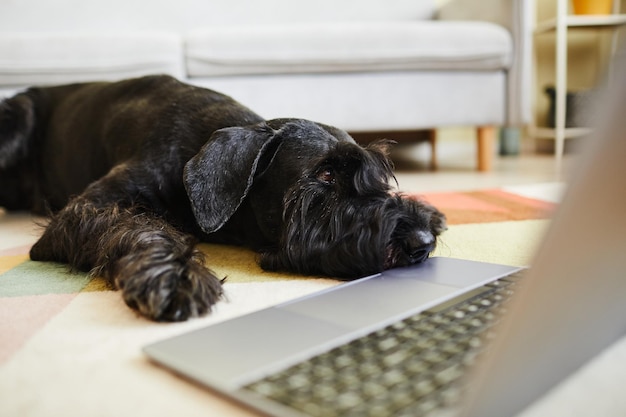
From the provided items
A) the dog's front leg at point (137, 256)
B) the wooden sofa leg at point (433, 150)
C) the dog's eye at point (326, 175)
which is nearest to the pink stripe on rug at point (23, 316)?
the dog's front leg at point (137, 256)

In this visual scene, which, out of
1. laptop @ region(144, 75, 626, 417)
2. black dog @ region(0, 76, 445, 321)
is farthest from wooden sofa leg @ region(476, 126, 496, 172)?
laptop @ region(144, 75, 626, 417)

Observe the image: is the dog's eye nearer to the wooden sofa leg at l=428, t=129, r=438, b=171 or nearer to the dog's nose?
the dog's nose

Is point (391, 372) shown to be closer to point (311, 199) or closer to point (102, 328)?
point (102, 328)

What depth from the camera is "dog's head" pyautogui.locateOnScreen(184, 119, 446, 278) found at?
138cm

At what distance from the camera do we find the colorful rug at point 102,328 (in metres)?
0.75

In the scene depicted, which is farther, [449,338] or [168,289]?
[168,289]

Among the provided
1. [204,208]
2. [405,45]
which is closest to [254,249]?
[204,208]

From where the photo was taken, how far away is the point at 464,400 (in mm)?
594

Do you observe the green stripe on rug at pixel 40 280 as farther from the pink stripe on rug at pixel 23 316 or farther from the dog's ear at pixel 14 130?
the dog's ear at pixel 14 130

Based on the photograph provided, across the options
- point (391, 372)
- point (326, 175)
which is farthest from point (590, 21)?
point (391, 372)

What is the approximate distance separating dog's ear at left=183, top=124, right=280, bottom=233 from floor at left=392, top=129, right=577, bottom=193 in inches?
50.5

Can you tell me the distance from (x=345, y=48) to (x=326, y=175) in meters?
2.26

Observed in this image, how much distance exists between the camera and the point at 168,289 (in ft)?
3.60

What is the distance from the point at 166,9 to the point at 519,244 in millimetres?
3834
